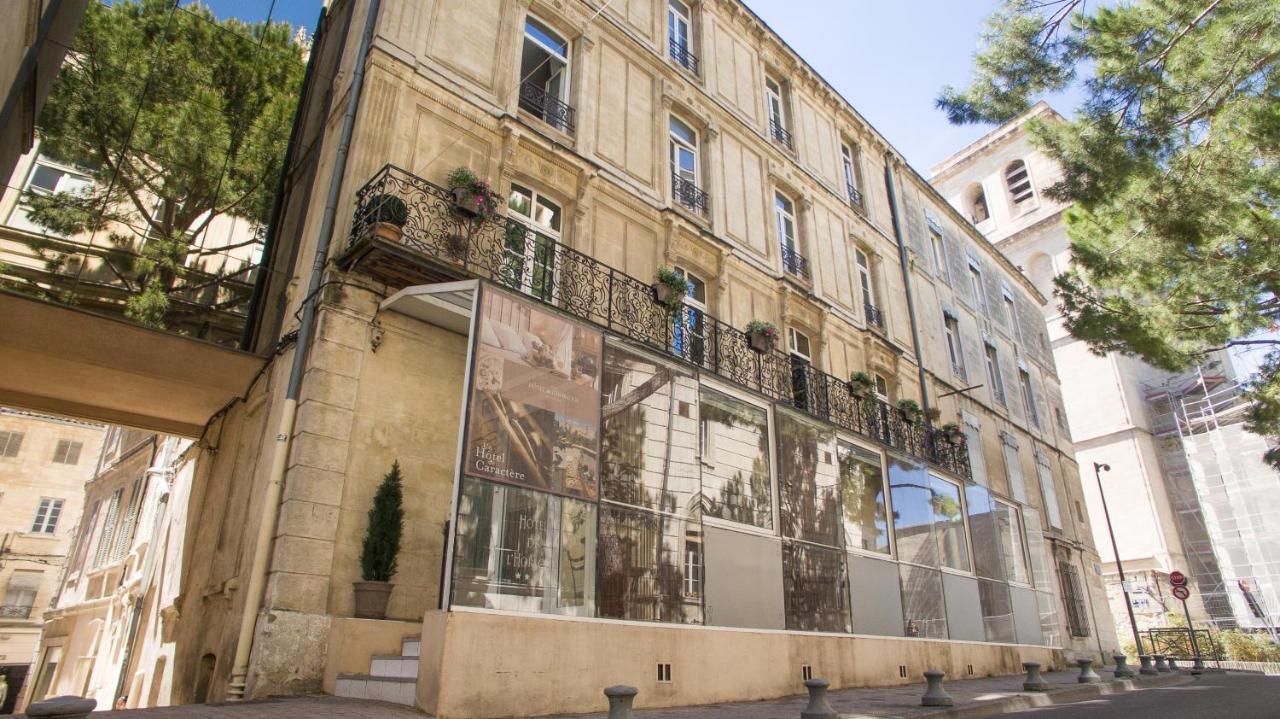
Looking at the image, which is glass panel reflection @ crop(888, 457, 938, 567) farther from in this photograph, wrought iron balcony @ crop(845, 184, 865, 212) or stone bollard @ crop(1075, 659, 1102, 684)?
wrought iron balcony @ crop(845, 184, 865, 212)

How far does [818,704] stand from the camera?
19.4ft

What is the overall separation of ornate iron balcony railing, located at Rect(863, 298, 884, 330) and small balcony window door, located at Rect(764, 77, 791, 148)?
4350mm

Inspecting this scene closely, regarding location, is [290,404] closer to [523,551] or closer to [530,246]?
[523,551]

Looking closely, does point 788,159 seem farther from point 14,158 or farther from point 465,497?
point 14,158

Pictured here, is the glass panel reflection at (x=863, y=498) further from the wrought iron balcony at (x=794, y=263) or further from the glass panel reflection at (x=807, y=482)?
the wrought iron balcony at (x=794, y=263)

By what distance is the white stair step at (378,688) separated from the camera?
612cm

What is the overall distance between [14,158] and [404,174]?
4.11 metres

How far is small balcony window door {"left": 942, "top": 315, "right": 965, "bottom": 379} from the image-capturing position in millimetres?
19703

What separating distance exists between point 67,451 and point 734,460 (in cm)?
3263

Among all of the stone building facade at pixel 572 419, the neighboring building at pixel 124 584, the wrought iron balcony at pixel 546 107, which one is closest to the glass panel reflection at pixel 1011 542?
the stone building facade at pixel 572 419

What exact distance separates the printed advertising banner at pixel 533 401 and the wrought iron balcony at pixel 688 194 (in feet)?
17.7

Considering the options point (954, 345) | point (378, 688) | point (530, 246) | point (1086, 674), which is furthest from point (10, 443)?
point (1086, 674)

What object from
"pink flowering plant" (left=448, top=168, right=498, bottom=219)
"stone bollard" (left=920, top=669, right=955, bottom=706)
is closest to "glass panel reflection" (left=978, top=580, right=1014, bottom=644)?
"stone bollard" (left=920, top=669, right=955, bottom=706)

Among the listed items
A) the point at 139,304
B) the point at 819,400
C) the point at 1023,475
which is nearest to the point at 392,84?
the point at 139,304
